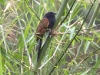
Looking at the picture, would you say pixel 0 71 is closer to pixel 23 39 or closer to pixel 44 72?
pixel 23 39

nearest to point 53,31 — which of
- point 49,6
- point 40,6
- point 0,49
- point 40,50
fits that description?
point 40,50

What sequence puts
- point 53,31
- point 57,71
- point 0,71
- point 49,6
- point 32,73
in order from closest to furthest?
point 0,71 < point 53,31 < point 32,73 < point 57,71 < point 49,6

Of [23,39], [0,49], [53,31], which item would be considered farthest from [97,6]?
[0,49]

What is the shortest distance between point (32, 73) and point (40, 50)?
12 cm

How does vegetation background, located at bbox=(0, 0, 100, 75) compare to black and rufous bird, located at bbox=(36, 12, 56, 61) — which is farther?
black and rufous bird, located at bbox=(36, 12, 56, 61)

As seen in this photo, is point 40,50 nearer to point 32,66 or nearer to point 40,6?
point 32,66

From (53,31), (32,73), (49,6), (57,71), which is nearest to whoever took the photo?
(53,31)

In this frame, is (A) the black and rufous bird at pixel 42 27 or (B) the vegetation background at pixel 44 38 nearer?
(B) the vegetation background at pixel 44 38

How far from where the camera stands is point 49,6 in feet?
5.20

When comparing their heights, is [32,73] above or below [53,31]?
below

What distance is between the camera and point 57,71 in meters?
1.39

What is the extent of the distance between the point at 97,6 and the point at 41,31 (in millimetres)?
287

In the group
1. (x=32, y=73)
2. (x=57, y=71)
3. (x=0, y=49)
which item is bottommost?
(x=57, y=71)

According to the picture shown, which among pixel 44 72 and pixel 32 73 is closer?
pixel 32 73
